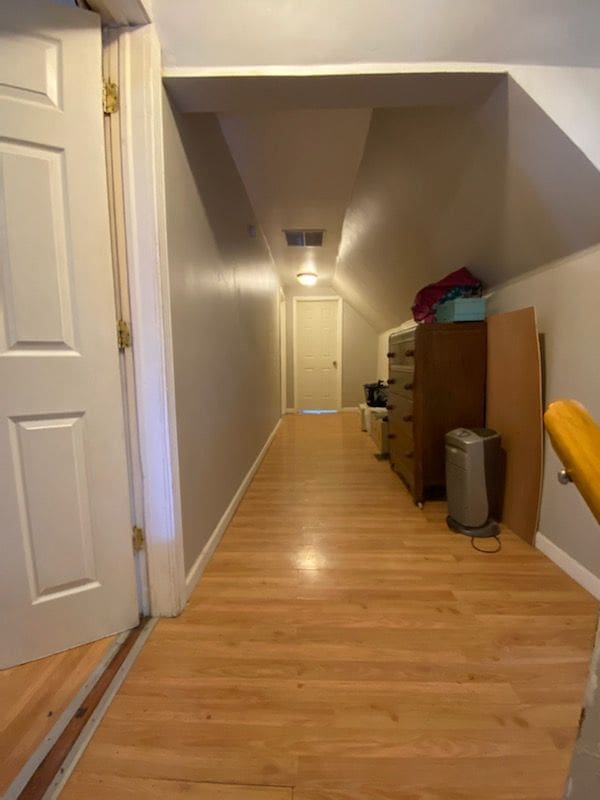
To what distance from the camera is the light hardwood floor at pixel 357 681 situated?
0.82 meters

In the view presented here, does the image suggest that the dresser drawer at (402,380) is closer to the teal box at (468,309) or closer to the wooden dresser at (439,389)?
the wooden dresser at (439,389)

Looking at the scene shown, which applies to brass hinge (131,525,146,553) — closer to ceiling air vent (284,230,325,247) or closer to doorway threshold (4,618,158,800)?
doorway threshold (4,618,158,800)

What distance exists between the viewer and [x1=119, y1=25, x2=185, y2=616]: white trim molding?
3.78 feet

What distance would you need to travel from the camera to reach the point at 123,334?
122 centimetres

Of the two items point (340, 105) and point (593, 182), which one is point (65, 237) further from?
point (593, 182)

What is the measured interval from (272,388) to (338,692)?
12.0ft

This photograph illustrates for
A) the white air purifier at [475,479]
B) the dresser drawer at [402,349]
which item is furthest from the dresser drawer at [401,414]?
the white air purifier at [475,479]

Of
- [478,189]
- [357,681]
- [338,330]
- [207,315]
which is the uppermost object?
[478,189]

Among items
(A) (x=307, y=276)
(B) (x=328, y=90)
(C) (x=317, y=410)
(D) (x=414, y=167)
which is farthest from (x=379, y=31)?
(C) (x=317, y=410)

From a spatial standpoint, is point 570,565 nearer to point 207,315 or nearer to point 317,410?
point 207,315

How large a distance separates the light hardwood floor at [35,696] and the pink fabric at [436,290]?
2.49 metres

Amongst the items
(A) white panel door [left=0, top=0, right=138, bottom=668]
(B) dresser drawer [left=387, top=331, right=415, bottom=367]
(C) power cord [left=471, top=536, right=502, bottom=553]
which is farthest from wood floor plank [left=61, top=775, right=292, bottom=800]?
(B) dresser drawer [left=387, top=331, right=415, bottom=367]

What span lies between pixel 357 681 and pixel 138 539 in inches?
35.1

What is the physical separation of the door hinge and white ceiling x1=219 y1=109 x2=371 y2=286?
1441 mm
